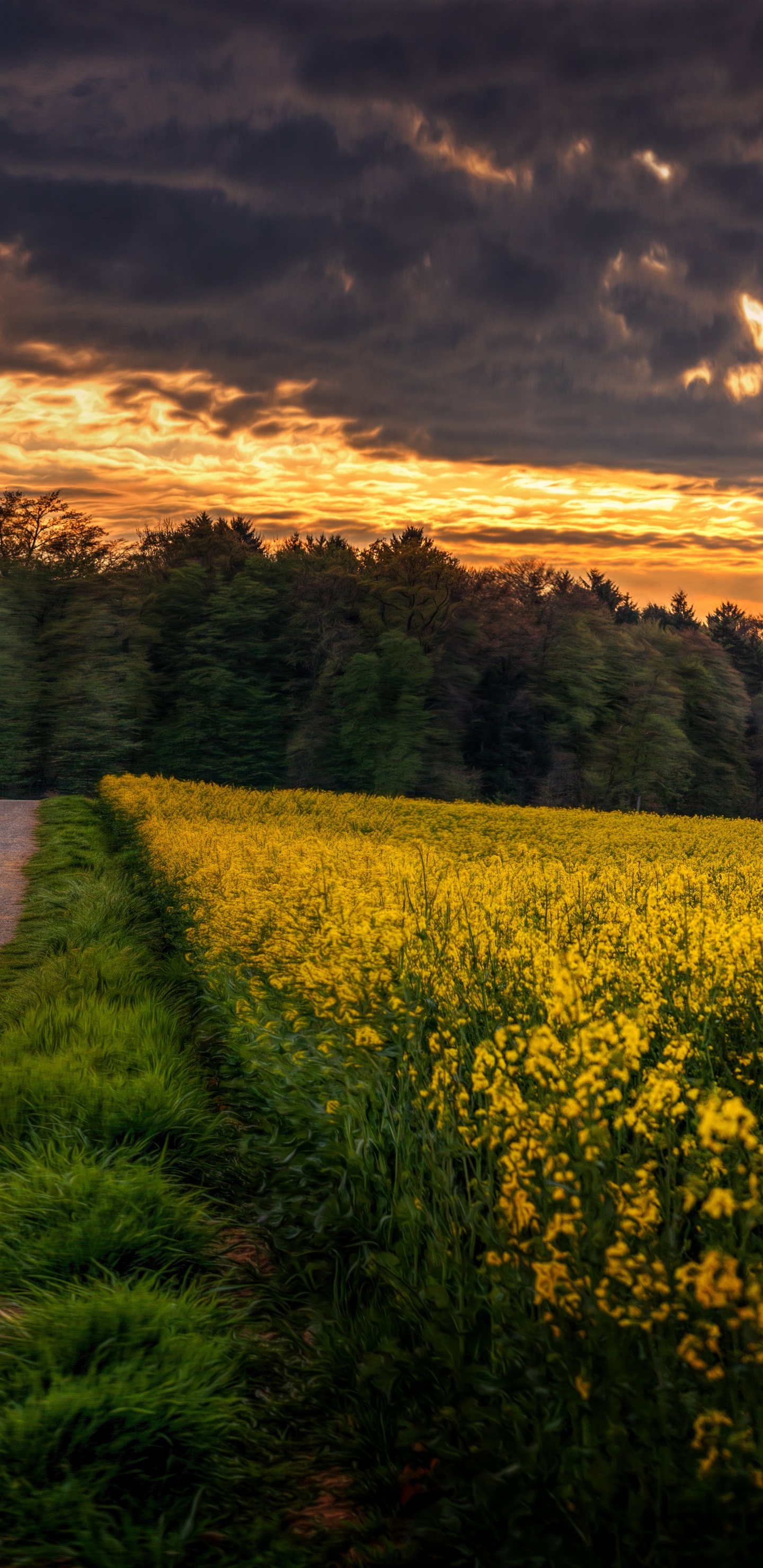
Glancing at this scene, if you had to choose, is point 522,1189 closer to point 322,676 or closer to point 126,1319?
point 126,1319

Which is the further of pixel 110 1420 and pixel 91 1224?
pixel 91 1224

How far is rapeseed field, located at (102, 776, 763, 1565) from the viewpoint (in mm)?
2064

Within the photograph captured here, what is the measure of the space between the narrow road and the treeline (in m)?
14.0

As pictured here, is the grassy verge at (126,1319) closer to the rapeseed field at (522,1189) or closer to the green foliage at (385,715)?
the rapeseed field at (522,1189)

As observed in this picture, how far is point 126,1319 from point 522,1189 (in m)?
1.27

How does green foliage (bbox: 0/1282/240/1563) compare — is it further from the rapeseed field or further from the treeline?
the treeline

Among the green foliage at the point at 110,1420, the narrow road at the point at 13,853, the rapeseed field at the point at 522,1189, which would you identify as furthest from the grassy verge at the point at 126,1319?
the narrow road at the point at 13,853

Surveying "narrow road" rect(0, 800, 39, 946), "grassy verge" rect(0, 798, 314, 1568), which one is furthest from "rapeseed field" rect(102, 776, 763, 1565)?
"narrow road" rect(0, 800, 39, 946)

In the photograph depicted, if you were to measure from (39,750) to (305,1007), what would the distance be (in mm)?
38323

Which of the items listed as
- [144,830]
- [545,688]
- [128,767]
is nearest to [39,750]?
[128,767]

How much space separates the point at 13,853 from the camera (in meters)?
17.4

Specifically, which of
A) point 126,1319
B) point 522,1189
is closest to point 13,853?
point 126,1319

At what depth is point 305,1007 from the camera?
5.61 meters

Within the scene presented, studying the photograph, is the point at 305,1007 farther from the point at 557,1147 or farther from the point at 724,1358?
the point at 724,1358
